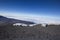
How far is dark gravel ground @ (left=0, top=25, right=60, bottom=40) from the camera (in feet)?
15.4

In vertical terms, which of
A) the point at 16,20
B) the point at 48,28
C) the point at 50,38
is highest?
the point at 16,20

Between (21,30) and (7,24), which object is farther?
(7,24)

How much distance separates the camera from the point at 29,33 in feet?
17.2

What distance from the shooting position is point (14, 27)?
5750 millimetres

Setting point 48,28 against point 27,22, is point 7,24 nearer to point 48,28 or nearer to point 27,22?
point 27,22

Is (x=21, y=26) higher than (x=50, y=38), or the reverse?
(x=21, y=26)

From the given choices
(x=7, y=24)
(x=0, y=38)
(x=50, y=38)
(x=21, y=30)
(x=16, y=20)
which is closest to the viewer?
(x=0, y=38)

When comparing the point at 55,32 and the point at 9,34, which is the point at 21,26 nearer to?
the point at 9,34

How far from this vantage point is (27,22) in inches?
244

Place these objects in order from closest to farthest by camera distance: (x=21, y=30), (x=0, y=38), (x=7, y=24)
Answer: (x=0, y=38) < (x=21, y=30) < (x=7, y=24)

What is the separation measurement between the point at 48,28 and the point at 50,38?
1304 mm

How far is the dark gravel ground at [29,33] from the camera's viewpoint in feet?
15.4

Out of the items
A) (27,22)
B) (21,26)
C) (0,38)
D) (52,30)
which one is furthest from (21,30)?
(52,30)

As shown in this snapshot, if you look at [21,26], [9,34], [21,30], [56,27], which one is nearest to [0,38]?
[9,34]
